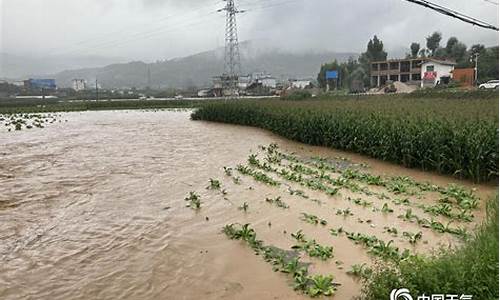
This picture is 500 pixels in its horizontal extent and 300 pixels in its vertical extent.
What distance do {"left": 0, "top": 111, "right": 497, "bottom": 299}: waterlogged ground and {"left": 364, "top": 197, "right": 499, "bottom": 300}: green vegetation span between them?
959 millimetres

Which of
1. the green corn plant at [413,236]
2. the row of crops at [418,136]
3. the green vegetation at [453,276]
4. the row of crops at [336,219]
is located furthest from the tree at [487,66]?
the green vegetation at [453,276]

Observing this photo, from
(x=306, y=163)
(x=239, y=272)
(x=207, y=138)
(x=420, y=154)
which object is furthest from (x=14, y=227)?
(x=207, y=138)

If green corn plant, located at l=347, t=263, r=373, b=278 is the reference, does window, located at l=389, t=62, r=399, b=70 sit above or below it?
above

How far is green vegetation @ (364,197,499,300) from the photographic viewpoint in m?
3.31

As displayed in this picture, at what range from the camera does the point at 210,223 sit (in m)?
7.51

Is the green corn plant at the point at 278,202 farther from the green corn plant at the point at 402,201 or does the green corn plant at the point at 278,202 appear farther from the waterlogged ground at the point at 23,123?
the waterlogged ground at the point at 23,123

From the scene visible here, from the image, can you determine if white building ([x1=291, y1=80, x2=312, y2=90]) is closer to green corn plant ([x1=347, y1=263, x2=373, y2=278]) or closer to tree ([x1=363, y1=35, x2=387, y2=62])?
tree ([x1=363, y1=35, x2=387, y2=62])

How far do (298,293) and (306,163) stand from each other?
8.88 meters

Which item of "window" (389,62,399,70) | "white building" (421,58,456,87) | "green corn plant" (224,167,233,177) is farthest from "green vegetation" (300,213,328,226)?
"window" (389,62,399,70)

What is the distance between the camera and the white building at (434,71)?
61.8 meters

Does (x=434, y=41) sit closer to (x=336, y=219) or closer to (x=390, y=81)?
(x=390, y=81)

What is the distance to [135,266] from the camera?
576cm

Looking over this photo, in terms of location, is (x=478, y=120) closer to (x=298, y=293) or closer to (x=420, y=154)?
(x=420, y=154)

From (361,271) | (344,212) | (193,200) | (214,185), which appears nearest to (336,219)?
(344,212)
